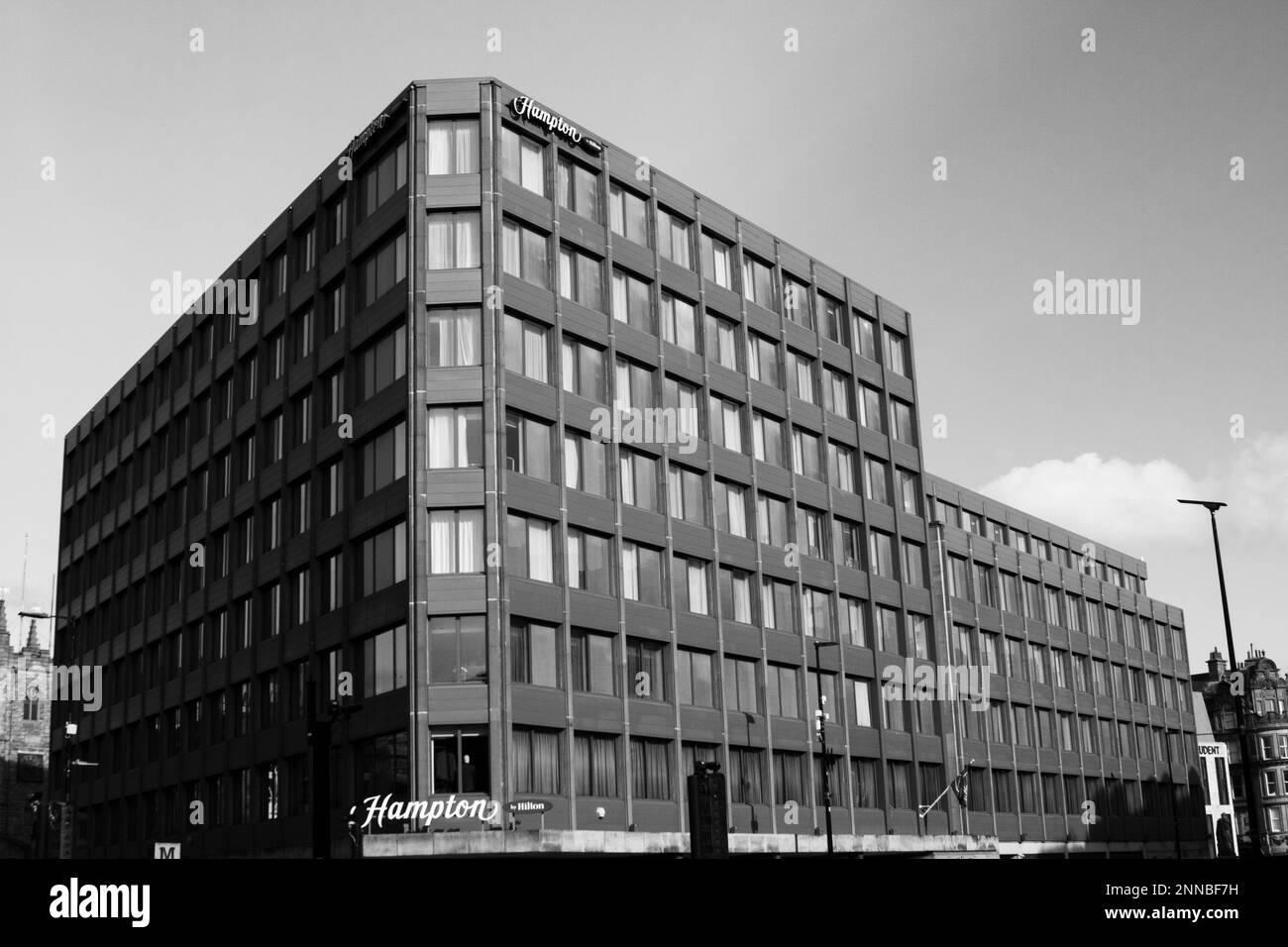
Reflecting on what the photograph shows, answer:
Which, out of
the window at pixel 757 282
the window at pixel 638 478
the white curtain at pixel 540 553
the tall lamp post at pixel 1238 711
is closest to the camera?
the tall lamp post at pixel 1238 711

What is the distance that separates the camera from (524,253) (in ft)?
190

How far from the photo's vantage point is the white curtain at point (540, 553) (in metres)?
54.6

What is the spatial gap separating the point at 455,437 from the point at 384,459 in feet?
13.1

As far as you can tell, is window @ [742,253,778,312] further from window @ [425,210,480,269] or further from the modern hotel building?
window @ [425,210,480,269]

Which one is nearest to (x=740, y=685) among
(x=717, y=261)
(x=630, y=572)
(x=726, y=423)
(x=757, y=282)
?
(x=630, y=572)

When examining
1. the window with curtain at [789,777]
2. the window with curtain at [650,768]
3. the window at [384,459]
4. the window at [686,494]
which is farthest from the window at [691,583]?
the window at [384,459]

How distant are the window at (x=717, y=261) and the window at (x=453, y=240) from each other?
599 inches

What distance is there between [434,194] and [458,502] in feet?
43.8

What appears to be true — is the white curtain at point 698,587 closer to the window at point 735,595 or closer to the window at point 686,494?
the window at point 735,595

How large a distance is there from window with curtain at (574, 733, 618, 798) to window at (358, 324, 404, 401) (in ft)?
55.5

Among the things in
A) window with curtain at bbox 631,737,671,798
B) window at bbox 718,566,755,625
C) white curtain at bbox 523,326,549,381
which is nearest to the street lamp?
window at bbox 718,566,755,625
